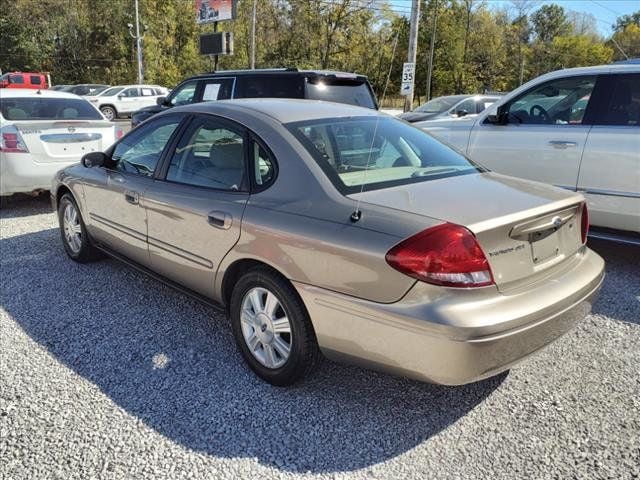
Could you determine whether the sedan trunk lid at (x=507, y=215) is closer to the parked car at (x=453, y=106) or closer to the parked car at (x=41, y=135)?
the parked car at (x=41, y=135)

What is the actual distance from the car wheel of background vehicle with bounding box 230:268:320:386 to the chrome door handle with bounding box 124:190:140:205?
1.24m

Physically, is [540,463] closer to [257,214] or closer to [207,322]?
[257,214]

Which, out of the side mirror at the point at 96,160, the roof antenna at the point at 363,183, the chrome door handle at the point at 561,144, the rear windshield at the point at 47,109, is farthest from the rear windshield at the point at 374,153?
the rear windshield at the point at 47,109

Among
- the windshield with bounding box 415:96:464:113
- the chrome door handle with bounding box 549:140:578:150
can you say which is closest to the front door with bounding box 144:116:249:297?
the chrome door handle with bounding box 549:140:578:150

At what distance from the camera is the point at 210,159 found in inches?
139

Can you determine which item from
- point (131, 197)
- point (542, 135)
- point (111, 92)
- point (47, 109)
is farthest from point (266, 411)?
point (111, 92)

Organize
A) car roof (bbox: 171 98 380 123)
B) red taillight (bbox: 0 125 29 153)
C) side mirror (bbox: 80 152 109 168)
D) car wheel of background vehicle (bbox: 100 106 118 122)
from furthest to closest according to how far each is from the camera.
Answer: car wheel of background vehicle (bbox: 100 106 118 122) → red taillight (bbox: 0 125 29 153) → side mirror (bbox: 80 152 109 168) → car roof (bbox: 171 98 380 123)

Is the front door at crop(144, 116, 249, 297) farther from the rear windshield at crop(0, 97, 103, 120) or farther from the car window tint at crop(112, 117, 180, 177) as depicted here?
the rear windshield at crop(0, 97, 103, 120)

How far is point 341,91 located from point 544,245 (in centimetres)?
604

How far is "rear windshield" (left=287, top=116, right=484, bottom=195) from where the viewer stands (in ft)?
9.80

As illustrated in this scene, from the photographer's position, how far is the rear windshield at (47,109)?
7.09 metres

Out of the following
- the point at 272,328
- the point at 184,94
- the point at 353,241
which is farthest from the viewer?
the point at 184,94

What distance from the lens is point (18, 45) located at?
45.3 metres

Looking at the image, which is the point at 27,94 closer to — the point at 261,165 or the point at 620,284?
the point at 261,165
